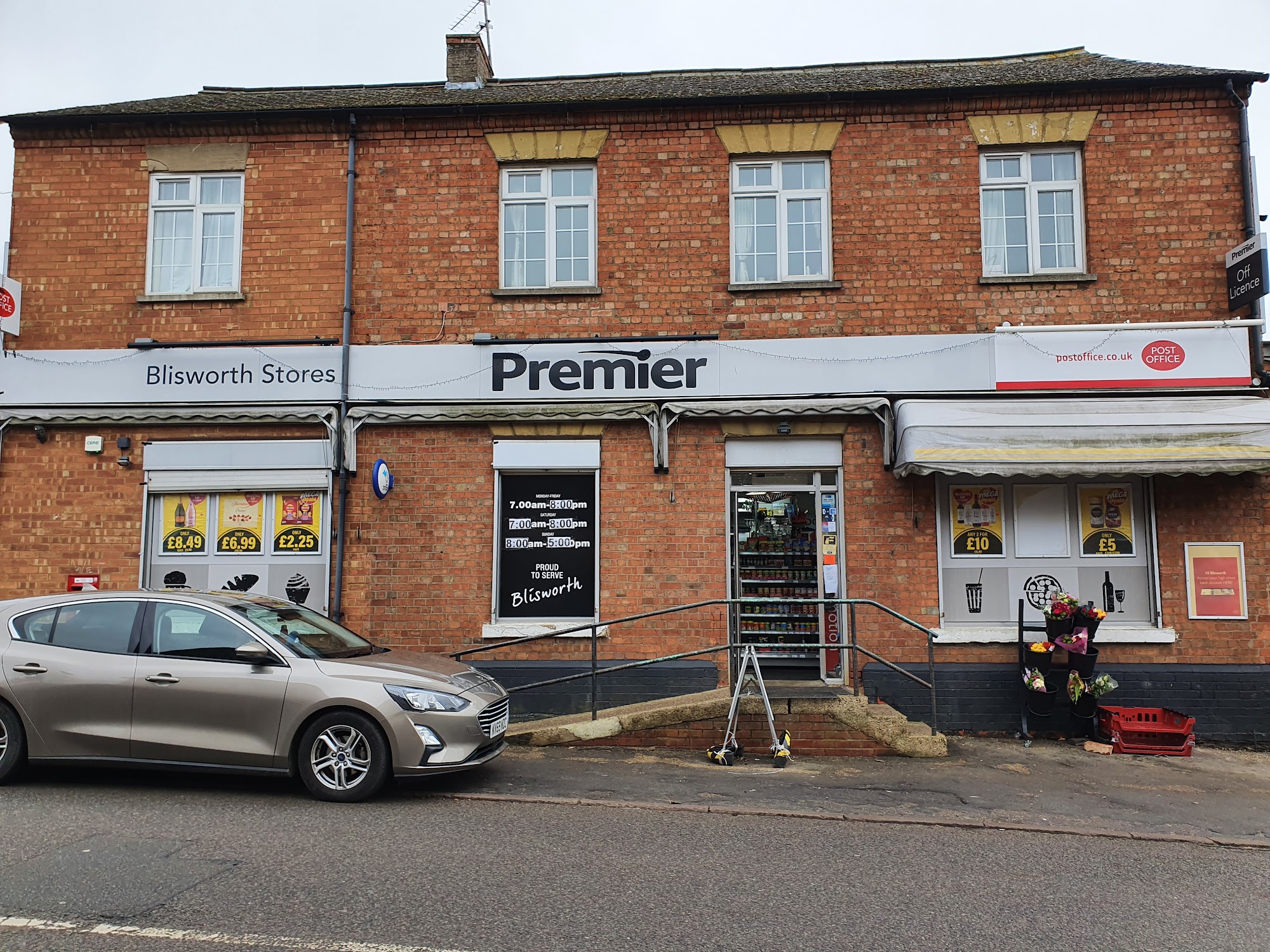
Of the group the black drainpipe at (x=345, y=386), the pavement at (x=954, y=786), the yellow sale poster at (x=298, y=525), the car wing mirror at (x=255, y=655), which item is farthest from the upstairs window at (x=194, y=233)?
the pavement at (x=954, y=786)

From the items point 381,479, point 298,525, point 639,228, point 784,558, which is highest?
point 639,228

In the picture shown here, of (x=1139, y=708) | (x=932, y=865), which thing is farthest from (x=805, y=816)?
(x=1139, y=708)

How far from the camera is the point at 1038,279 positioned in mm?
10641

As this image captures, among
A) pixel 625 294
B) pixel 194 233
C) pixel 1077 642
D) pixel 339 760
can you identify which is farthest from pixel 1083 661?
pixel 194 233

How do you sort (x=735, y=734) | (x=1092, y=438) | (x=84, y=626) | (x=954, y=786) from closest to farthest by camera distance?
(x=84, y=626), (x=954, y=786), (x=735, y=734), (x=1092, y=438)

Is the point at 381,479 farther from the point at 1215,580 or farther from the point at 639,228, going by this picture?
the point at 1215,580

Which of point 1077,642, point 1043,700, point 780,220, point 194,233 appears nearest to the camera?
point 1077,642

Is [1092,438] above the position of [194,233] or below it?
below

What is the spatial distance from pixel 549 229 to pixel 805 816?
723 cm

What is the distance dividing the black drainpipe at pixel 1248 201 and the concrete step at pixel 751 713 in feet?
17.7

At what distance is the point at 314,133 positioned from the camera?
11352 mm

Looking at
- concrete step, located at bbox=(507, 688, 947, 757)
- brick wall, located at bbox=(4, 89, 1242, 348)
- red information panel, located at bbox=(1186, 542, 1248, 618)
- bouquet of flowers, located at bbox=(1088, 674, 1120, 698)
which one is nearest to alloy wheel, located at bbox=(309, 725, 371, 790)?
concrete step, located at bbox=(507, 688, 947, 757)

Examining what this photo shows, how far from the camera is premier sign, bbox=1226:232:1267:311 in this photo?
9.77 m

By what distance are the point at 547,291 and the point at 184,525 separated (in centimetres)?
493
